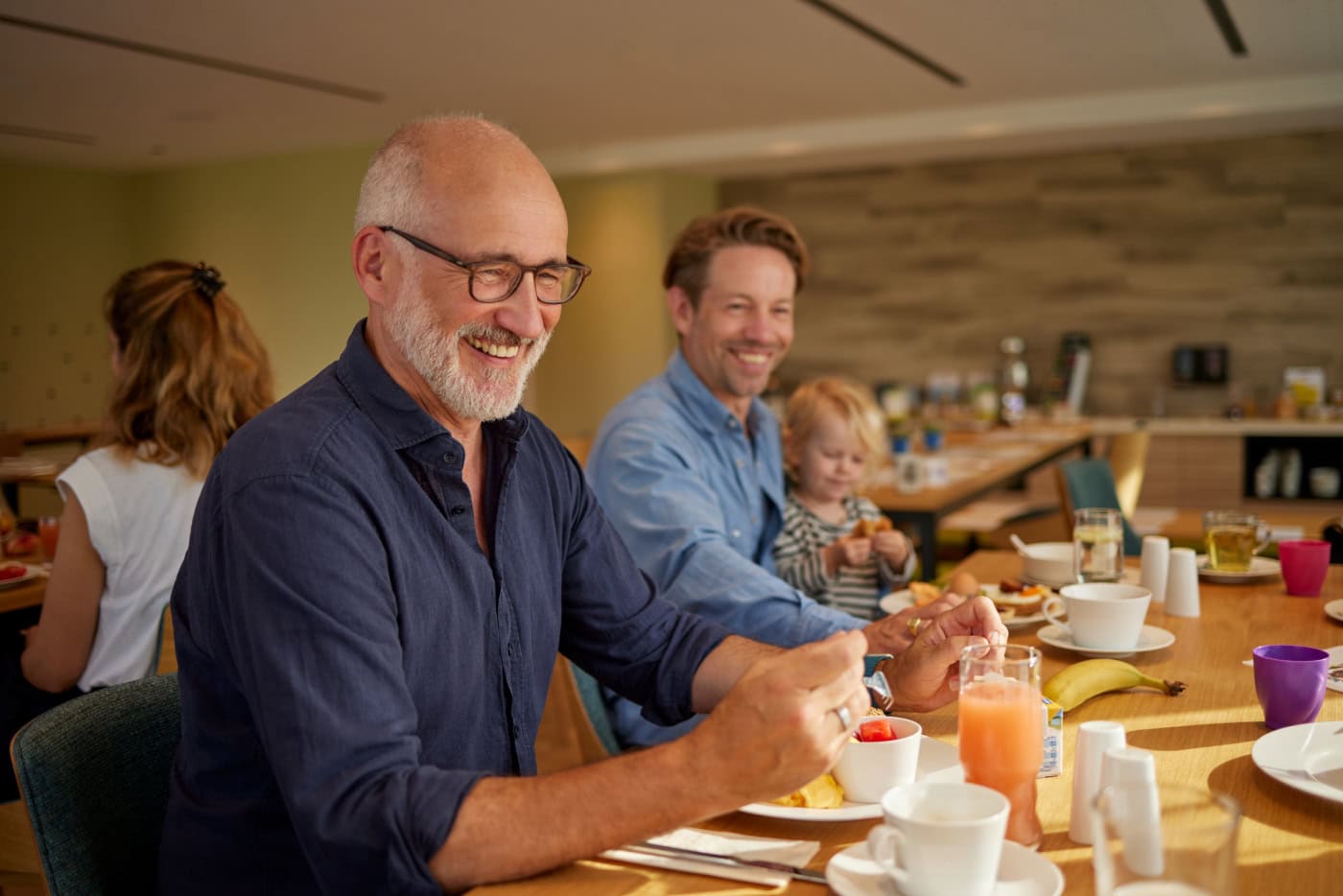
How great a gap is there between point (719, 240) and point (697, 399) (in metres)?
0.35

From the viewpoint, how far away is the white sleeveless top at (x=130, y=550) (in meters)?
2.29

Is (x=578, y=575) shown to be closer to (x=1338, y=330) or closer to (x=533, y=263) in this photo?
(x=533, y=263)

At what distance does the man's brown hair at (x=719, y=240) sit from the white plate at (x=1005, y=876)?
166cm

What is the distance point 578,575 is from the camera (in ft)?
5.11

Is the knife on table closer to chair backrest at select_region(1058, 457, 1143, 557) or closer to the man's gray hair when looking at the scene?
the man's gray hair

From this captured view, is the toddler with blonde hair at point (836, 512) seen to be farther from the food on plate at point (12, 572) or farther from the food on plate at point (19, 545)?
the food on plate at point (19, 545)

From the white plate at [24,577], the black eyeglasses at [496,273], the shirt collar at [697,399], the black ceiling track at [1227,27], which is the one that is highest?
the black ceiling track at [1227,27]

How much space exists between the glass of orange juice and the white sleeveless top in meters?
1.72

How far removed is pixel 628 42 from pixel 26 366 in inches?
240

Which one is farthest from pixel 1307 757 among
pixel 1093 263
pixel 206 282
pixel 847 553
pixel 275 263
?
pixel 275 263

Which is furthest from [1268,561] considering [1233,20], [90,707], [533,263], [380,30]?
[380,30]

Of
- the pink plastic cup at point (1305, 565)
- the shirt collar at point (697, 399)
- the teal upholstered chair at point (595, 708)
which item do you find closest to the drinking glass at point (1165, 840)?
the teal upholstered chair at point (595, 708)

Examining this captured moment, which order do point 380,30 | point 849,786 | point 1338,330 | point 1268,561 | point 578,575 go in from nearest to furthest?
point 849,786, point 578,575, point 1268,561, point 380,30, point 1338,330

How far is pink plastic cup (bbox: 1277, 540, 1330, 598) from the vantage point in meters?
2.12
